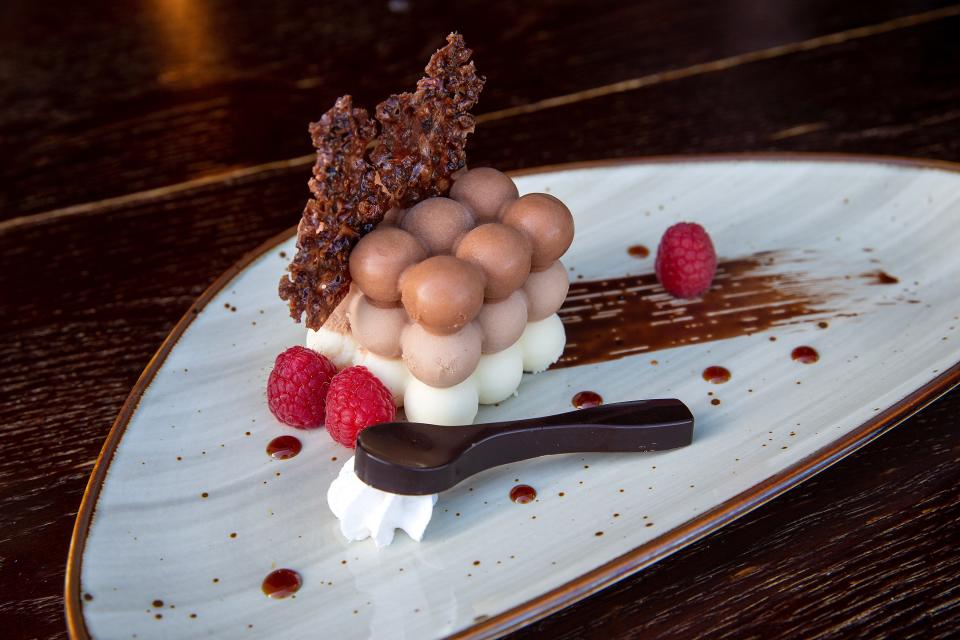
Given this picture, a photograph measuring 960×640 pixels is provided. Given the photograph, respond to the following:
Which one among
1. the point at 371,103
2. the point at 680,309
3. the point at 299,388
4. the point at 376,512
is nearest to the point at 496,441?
the point at 376,512

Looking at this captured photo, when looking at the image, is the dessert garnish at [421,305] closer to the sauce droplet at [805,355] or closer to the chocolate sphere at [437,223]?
the chocolate sphere at [437,223]

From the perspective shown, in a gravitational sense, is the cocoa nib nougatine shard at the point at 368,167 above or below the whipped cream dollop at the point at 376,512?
above

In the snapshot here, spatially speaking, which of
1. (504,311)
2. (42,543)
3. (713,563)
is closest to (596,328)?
(504,311)

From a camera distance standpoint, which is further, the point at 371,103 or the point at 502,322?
the point at 371,103

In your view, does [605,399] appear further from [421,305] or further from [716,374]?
[421,305]

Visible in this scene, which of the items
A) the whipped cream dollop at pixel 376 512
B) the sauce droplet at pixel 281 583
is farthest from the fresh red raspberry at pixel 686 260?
the sauce droplet at pixel 281 583
